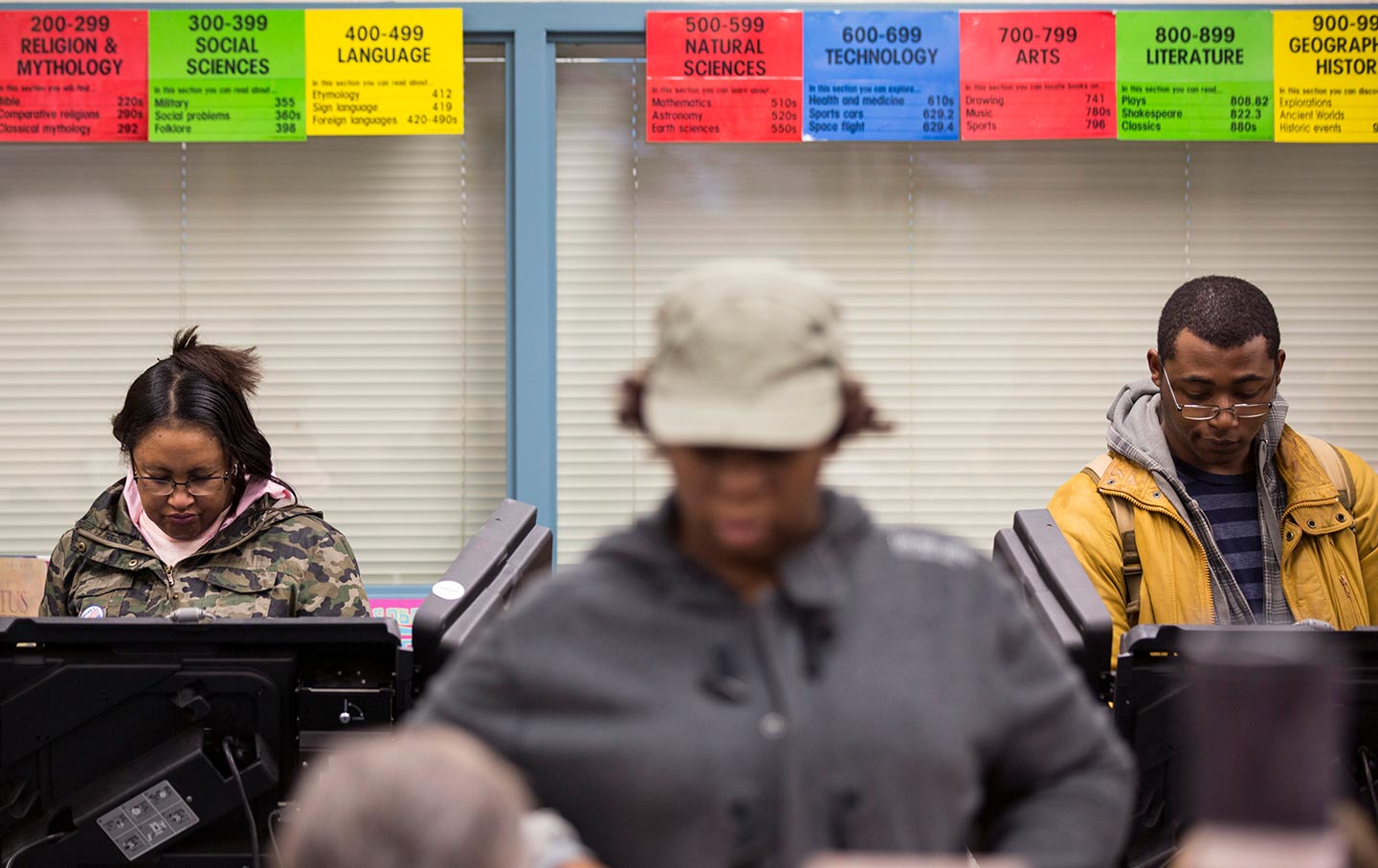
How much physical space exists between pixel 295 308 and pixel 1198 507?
239cm

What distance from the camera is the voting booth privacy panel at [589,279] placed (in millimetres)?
3871

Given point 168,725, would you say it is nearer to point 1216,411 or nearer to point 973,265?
point 1216,411

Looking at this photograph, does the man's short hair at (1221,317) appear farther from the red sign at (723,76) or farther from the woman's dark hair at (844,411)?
the woman's dark hair at (844,411)

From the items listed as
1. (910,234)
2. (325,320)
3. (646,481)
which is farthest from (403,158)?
(910,234)

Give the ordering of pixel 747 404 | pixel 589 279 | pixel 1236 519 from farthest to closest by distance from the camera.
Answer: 1. pixel 589 279
2. pixel 1236 519
3. pixel 747 404

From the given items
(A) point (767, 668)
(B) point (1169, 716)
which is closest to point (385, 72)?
(B) point (1169, 716)

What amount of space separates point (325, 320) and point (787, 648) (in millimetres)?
2814

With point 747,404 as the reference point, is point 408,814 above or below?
below

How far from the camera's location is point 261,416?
391cm

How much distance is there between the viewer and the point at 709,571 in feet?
4.58

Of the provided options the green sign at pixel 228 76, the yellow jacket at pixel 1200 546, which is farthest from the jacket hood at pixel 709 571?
the green sign at pixel 228 76

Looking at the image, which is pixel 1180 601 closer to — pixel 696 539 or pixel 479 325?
pixel 696 539

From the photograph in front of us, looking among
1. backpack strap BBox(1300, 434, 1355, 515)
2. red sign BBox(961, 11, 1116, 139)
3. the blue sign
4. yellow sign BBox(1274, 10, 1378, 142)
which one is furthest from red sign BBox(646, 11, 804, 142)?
backpack strap BBox(1300, 434, 1355, 515)

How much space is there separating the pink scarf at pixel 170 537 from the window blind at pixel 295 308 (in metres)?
0.83
